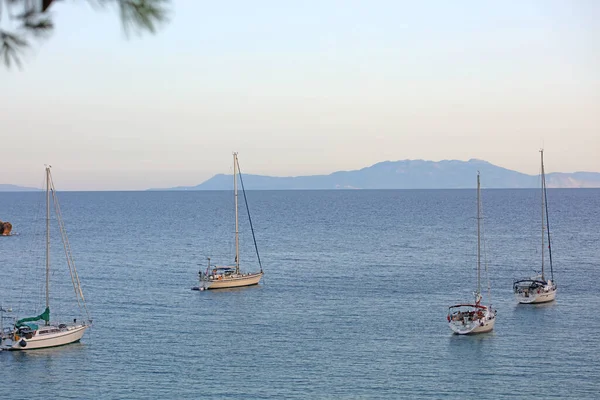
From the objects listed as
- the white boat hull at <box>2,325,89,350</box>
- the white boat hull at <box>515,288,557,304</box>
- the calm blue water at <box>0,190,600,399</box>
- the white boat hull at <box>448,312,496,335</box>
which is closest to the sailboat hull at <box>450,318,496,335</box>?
the white boat hull at <box>448,312,496,335</box>

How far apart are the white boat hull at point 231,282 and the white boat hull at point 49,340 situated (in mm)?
24267

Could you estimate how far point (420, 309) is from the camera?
65.7 meters

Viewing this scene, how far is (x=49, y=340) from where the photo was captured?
52594 millimetres

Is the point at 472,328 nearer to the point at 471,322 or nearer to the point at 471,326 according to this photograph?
the point at 471,326

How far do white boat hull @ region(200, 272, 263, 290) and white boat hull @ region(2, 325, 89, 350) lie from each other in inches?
955

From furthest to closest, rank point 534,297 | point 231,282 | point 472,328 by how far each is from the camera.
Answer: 1. point 231,282
2. point 534,297
3. point 472,328

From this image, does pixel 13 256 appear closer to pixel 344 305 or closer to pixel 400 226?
pixel 344 305

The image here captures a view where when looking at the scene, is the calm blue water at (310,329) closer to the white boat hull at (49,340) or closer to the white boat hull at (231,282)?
the white boat hull at (49,340)

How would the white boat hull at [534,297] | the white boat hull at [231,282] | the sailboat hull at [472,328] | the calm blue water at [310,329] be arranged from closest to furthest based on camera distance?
1. the calm blue water at [310,329]
2. the sailboat hull at [472,328]
3. the white boat hull at [534,297]
4. the white boat hull at [231,282]

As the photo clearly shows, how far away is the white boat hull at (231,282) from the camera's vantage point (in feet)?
257

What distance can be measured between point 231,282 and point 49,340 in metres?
28.5

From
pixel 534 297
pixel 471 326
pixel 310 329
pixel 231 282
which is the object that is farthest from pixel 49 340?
pixel 534 297

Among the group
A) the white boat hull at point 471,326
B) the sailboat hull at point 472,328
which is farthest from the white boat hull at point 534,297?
the sailboat hull at point 472,328

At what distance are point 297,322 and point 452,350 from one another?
520 inches
